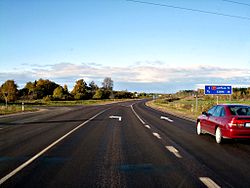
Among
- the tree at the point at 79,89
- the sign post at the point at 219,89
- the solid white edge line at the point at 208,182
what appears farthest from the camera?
the tree at the point at 79,89

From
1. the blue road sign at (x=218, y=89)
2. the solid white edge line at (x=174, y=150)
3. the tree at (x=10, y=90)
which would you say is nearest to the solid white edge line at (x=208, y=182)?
the solid white edge line at (x=174, y=150)

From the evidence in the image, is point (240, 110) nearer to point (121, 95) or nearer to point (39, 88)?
point (39, 88)

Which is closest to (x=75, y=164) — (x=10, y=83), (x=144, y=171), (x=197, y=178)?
(x=144, y=171)

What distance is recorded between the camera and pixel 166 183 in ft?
19.9

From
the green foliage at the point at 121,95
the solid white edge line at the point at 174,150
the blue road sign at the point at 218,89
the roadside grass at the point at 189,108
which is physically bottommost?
the solid white edge line at the point at 174,150

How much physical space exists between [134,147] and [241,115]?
393cm

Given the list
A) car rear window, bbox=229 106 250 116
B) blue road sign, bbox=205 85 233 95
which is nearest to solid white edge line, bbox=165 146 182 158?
car rear window, bbox=229 106 250 116

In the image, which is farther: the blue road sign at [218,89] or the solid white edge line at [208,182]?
the blue road sign at [218,89]

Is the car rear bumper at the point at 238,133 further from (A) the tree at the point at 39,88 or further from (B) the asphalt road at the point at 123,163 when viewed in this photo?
(A) the tree at the point at 39,88

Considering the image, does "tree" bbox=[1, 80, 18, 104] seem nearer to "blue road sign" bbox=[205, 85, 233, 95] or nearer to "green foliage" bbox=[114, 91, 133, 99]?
"green foliage" bbox=[114, 91, 133, 99]

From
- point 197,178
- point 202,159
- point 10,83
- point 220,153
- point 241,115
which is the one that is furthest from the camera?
point 10,83

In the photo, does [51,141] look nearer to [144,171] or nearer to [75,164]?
[75,164]

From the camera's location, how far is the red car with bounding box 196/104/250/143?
1090 cm

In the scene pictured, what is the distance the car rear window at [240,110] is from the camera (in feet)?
38.4
